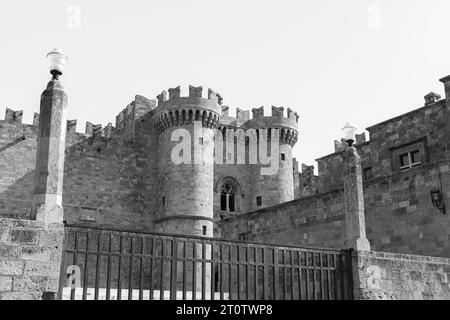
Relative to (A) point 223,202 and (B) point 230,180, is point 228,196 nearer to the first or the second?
(A) point 223,202

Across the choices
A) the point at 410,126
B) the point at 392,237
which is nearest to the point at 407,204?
the point at 392,237

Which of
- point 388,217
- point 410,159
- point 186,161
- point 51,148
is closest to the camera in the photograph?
point 51,148

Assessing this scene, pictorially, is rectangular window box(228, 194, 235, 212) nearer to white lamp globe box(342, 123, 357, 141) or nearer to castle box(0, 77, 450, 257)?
castle box(0, 77, 450, 257)

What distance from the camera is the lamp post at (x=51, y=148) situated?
786 centimetres

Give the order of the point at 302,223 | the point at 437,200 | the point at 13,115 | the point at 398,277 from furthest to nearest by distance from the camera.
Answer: the point at 13,115, the point at 302,223, the point at 437,200, the point at 398,277

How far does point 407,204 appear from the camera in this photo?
15.6 m

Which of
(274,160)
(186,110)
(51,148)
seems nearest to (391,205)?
(51,148)

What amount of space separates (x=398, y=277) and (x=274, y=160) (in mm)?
24313

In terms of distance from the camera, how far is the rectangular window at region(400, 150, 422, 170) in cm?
2175

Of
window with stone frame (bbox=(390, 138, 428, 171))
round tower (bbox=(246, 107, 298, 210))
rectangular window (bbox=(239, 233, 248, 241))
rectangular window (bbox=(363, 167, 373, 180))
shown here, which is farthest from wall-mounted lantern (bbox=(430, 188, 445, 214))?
round tower (bbox=(246, 107, 298, 210))

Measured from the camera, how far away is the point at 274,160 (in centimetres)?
3534

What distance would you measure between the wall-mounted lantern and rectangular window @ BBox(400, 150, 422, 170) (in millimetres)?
7034
